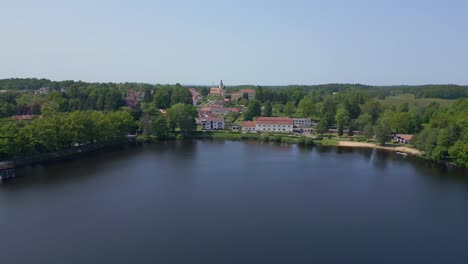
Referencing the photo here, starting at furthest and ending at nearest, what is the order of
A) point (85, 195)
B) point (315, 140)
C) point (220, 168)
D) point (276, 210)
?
point (315, 140), point (220, 168), point (85, 195), point (276, 210)

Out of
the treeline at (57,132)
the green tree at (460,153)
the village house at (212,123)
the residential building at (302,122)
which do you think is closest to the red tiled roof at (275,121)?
the residential building at (302,122)

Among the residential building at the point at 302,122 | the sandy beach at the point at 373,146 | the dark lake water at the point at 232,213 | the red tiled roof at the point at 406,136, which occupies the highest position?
the residential building at the point at 302,122

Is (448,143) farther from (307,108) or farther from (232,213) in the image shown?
(307,108)

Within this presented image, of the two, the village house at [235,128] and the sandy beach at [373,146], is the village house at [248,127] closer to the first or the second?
the village house at [235,128]

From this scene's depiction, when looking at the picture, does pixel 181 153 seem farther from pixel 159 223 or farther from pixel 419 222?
pixel 419 222

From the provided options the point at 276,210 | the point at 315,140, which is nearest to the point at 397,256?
the point at 276,210

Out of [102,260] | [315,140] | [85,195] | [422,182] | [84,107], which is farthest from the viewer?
[84,107]

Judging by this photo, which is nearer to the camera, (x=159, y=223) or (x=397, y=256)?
(x=397, y=256)

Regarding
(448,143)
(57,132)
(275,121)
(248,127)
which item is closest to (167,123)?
(248,127)
